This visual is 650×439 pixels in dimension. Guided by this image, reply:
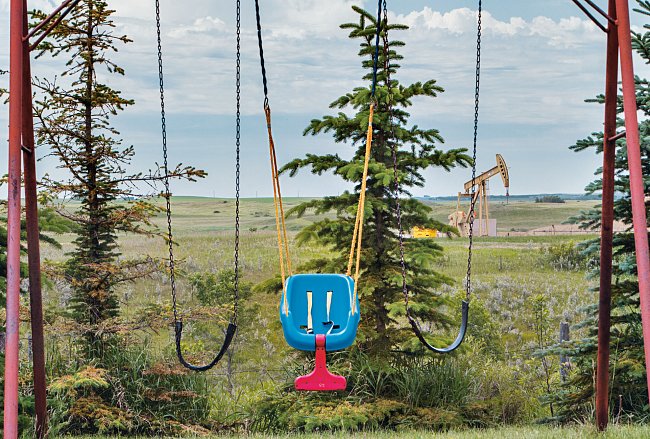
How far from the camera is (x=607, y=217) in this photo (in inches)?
232

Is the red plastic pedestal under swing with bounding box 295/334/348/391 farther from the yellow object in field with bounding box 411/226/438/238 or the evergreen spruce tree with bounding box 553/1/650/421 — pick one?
the yellow object in field with bounding box 411/226/438/238

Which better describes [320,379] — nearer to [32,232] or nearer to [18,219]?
[18,219]

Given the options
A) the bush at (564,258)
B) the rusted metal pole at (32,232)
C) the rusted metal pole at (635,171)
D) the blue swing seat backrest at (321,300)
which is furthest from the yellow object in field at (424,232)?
the rusted metal pole at (32,232)

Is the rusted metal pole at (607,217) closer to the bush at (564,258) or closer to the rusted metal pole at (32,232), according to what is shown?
the rusted metal pole at (32,232)

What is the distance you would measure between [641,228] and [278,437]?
329 cm

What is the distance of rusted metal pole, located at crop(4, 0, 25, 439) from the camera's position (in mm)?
4727

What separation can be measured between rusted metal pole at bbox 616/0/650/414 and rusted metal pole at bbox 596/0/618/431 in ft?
1.08

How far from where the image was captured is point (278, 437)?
6434 mm

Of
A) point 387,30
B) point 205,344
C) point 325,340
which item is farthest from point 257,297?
point 325,340

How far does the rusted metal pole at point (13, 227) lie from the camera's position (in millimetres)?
4727

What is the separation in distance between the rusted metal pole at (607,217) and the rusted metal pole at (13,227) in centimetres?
402

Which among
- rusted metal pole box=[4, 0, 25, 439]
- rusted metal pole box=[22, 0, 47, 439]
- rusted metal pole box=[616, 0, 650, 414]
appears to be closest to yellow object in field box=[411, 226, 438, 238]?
rusted metal pole box=[616, 0, 650, 414]

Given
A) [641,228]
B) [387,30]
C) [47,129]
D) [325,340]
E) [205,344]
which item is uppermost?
[387,30]

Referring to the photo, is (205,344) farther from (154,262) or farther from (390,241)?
(390,241)
